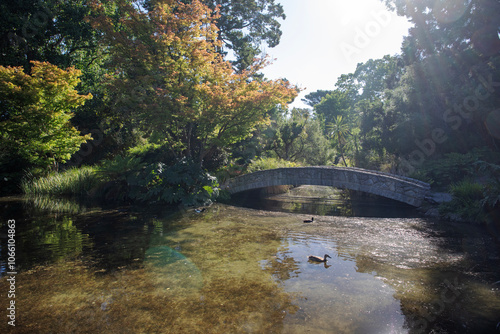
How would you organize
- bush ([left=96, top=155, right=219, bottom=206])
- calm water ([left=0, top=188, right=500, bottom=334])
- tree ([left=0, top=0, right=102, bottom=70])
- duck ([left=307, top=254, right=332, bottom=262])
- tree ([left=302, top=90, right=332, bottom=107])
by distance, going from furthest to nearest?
tree ([left=302, top=90, right=332, bottom=107]) < tree ([left=0, top=0, right=102, bottom=70]) < bush ([left=96, top=155, right=219, bottom=206]) < duck ([left=307, top=254, right=332, bottom=262]) < calm water ([left=0, top=188, right=500, bottom=334])

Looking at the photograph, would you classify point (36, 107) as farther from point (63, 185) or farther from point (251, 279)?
point (251, 279)

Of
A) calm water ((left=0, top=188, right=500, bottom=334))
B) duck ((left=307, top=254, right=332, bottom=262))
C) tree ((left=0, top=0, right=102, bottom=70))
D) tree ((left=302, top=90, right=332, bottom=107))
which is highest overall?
tree ((left=302, top=90, right=332, bottom=107))

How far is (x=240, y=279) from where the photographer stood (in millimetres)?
4516

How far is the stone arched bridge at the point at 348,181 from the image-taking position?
1084cm

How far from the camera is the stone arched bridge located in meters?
10.8

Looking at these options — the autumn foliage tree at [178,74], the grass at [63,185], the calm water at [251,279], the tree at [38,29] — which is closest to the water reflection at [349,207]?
the calm water at [251,279]

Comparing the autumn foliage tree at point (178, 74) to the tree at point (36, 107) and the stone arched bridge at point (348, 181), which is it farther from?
the stone arched bridge at point (348, 181)

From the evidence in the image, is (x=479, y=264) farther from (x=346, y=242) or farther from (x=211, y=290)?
(x=211, y=290)

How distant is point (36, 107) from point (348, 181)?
1493cm

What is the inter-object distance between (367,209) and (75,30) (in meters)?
20.4

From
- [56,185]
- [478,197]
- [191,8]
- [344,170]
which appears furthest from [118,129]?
[478,197]

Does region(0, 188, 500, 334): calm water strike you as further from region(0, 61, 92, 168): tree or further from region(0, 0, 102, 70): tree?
region(0, 0, 102, 70): tree

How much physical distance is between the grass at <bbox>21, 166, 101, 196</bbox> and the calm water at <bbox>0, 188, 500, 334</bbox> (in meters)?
6.89

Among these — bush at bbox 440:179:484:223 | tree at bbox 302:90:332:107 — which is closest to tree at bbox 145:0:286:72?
bush at bbox 440:179:484:223
